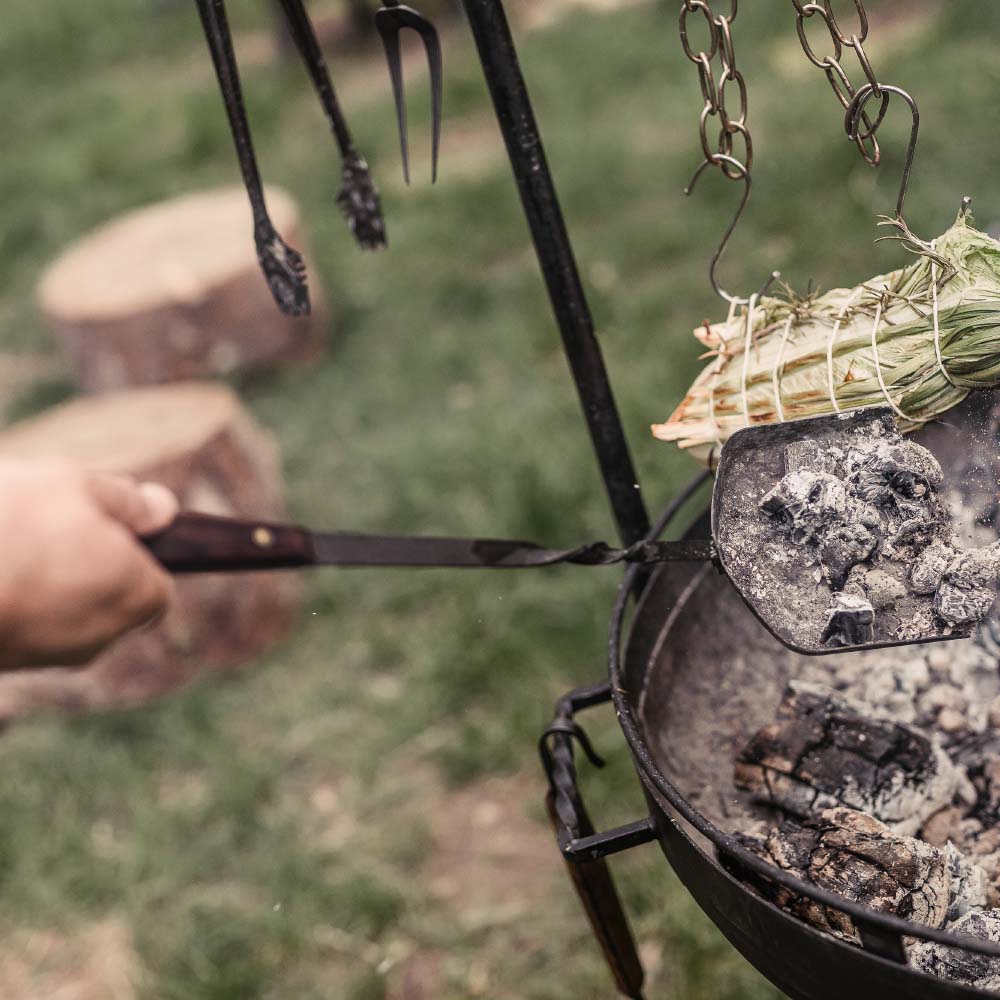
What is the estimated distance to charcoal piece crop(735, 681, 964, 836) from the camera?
5.29 feet

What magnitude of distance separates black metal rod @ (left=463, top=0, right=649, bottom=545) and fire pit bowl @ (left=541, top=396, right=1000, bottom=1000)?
10 cm

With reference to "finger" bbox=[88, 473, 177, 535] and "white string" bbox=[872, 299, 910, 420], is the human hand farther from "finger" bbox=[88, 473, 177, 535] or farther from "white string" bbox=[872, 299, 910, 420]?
"white string" bbox=[872, 299, 910, 420]

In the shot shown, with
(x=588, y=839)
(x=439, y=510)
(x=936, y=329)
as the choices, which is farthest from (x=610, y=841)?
(x=439, y=510)

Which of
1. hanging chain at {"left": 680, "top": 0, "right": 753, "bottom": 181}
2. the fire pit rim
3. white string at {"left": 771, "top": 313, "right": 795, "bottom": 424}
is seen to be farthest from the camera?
white string at {"left": 771, "top": 313, "right": 795, "bottom": 424}

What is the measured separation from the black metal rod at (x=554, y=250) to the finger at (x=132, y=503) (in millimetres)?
706

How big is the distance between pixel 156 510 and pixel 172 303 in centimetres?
287

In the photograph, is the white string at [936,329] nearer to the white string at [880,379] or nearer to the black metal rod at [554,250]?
the white string at [880,379]

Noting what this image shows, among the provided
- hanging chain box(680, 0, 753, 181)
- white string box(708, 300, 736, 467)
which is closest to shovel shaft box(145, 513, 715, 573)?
white string box(708, 300, 736, 467)

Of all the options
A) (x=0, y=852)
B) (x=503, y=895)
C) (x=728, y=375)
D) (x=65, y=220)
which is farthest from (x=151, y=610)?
(x=65, y=220)

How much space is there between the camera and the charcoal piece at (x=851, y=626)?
52.8 inches

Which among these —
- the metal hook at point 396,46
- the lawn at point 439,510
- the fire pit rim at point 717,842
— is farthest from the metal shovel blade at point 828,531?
the lawn at point 439,510

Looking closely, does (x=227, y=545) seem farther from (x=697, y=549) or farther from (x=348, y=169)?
(x=697, y=549)

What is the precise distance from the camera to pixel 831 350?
149 cm

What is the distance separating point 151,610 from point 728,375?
3.33 feet
